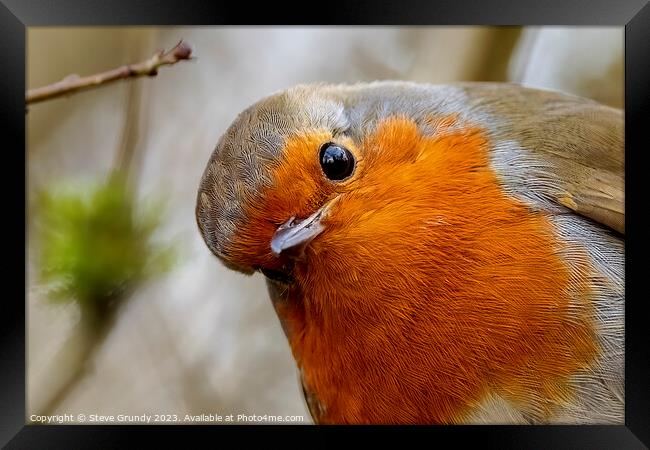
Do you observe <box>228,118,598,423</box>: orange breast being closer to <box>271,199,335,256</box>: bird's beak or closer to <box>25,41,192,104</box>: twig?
<box>271,199,335,256</box>: bird's beak

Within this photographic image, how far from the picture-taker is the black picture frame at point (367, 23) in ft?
4.95

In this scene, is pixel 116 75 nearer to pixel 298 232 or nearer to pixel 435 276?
pixel 298 232

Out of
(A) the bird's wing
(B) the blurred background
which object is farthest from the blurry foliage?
(A) the bird's wing

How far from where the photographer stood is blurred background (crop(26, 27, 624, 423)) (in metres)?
1.55

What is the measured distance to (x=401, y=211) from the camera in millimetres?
1307

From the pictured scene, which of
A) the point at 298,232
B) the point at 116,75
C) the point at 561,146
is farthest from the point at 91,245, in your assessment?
the point at 561,146

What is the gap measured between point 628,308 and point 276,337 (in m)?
0.91

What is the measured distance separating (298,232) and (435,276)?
28 centimetres

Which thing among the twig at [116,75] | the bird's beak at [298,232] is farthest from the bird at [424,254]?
the twig at [116,75]

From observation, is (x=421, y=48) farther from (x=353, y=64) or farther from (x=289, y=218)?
(x=289, y=218)

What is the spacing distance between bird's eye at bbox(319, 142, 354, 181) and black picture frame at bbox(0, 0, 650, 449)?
39cm

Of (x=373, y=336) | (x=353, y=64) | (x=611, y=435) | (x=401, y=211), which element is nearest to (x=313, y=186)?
(x=401, y=211)

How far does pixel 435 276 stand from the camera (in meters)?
1.32

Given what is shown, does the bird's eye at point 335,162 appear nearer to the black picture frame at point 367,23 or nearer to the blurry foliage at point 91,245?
the black picture frame at point 367,23
